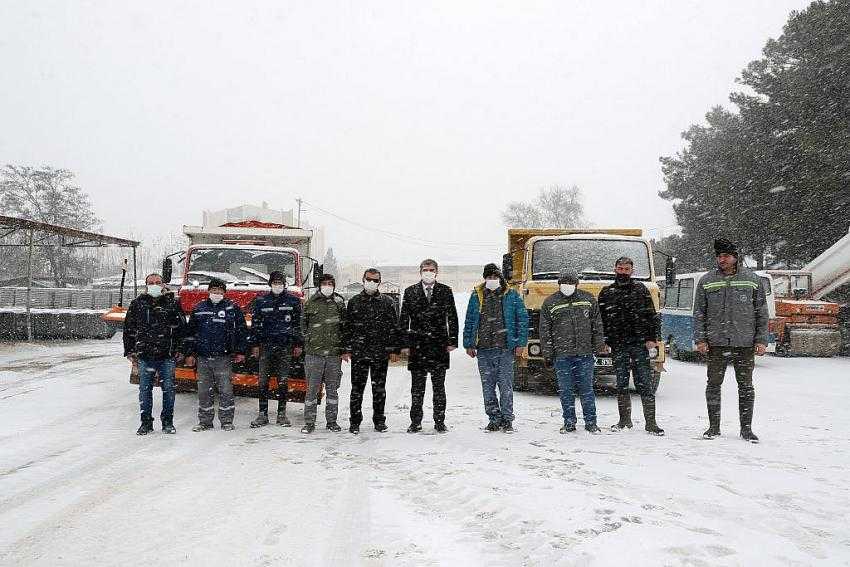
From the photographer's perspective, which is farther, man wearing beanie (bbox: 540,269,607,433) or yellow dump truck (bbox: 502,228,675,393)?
yellow dump truck (bbox: 502,228,675,393)

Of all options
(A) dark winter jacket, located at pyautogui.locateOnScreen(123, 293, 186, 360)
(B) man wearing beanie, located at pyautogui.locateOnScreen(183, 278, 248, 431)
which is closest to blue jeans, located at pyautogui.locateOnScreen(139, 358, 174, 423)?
(A) dark winter jacket, located at pyautogui.locateOnScreen(123, 293, 186, 360)

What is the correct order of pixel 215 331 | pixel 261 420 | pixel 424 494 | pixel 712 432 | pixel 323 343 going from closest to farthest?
1. pixel 424 494
2. pixel 712 432
3. pixel 323 343
4. pixel 215 331
5. pixel 261 420

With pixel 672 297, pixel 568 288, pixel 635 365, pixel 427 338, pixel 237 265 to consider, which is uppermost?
pixel 237 265

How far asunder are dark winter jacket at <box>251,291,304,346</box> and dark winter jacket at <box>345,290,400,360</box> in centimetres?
69

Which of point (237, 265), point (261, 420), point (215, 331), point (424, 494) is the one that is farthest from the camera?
point (237, 265)

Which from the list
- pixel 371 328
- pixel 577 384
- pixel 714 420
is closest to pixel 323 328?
pixel 371 328

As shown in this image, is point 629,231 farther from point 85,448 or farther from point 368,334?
point 85,448

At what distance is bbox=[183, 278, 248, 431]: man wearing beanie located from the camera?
711cm

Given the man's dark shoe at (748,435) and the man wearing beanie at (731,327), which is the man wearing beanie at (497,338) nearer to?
the man wearing beanie at (731,327)

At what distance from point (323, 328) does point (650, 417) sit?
373cm

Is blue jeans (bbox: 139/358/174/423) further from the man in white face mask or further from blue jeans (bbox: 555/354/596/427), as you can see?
blue jeans (bbox: 555/354/596/427)

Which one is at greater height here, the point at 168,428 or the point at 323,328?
the point at 323,328

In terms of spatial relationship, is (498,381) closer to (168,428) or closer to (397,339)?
(397,339)

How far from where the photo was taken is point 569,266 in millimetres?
9984
